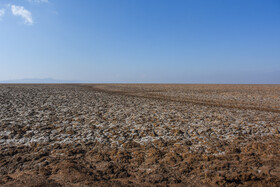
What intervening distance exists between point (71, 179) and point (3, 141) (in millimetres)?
4148

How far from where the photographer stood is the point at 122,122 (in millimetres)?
9844


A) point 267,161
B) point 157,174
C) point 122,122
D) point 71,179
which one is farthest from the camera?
point 122,122

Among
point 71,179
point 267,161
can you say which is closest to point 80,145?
point 71,179

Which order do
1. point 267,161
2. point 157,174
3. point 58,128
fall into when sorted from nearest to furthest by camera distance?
point 157,174, point 267,161, point 58,128

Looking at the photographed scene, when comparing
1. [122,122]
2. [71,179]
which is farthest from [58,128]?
[71,179]

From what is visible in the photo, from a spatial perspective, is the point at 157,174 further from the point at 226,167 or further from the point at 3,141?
the point at 3,141

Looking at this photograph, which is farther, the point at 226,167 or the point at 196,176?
the point at 226,167

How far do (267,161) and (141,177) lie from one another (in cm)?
374

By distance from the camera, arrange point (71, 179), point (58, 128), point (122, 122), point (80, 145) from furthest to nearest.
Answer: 1. point (122, 122)
2. point (58, 128)
3. point (80, 145)
4. point (71, 179)

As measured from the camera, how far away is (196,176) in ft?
15.1

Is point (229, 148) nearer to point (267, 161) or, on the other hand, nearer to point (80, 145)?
point (267, 161)

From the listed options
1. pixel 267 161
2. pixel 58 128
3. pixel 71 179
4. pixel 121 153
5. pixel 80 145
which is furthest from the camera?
pixel 58 128

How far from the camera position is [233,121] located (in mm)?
10297

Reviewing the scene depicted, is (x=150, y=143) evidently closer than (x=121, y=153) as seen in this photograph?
No
